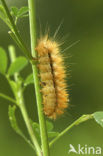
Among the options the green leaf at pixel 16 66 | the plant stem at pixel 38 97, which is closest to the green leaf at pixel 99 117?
the plant stem at pixel 38 97

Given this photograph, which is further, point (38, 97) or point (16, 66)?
point (16, 66)

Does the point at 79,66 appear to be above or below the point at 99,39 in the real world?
below

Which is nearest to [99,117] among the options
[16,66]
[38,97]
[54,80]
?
[38,97]

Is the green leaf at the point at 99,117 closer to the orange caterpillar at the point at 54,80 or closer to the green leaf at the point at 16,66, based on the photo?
the orange caterpillar at the point at 54,80

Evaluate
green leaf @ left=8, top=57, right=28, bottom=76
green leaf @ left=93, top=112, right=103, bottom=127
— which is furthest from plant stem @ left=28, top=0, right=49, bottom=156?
green leaf @ left=8, top=57, right=28, bottom=76

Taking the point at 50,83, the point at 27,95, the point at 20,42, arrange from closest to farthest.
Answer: the point at 20,42, the point at 50,83, the point at 27,95

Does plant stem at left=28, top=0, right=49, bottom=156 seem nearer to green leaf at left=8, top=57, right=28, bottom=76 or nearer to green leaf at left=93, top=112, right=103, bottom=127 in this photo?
green leaf at left=93, top=112, right=103, bottom=127

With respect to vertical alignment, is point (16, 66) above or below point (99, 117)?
above

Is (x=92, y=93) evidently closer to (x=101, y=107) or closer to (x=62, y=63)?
(x=101, y=107)

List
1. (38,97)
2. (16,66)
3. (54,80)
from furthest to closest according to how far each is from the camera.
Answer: (16,66) < (54,80) < (38,97)

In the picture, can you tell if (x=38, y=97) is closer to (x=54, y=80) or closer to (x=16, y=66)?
(x=54, y=80)

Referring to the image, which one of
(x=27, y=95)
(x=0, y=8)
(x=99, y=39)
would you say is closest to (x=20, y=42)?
(x=0, y=8)
